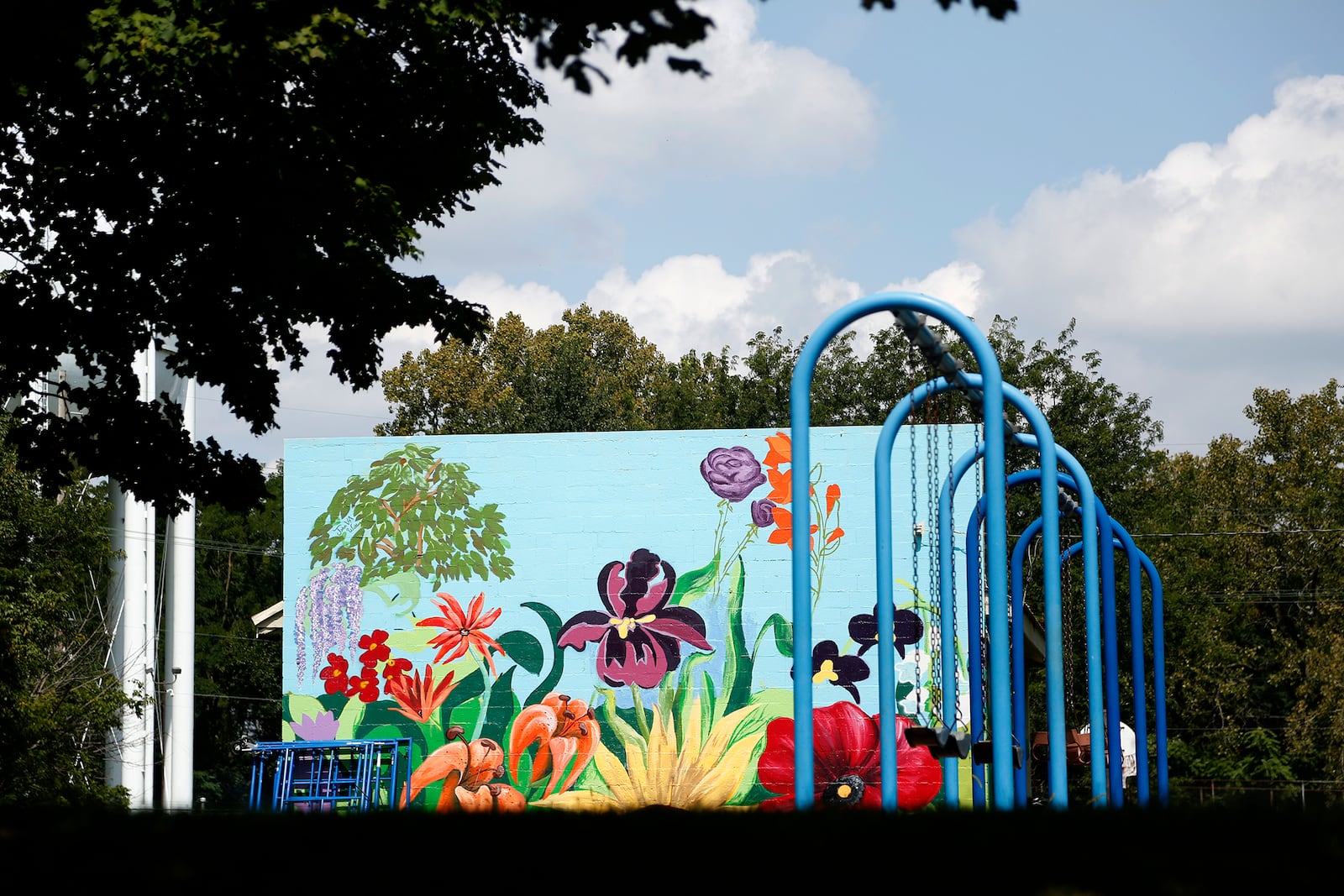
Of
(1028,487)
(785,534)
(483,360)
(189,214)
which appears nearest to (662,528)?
(785,534)

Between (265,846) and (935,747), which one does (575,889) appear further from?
(935,747)

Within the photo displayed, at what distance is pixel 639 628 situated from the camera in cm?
1972

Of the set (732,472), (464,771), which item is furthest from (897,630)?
(464,771)

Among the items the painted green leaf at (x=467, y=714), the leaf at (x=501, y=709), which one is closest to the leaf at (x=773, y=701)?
the leaf at (x=501, y=709)

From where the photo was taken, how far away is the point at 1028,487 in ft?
131

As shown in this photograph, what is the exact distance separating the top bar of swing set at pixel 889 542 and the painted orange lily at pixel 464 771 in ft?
33.4

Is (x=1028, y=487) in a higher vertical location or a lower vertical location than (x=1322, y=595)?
higher

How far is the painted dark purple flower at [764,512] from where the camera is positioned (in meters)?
19.7

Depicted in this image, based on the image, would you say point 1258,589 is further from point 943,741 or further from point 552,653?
point 943,741

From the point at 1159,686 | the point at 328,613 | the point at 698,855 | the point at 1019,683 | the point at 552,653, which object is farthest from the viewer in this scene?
the point at 328,613

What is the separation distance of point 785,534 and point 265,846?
52.5 feet

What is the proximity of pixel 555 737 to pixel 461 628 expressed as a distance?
183 centimetres

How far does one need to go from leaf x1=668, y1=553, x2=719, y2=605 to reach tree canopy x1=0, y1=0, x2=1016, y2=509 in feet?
24.0

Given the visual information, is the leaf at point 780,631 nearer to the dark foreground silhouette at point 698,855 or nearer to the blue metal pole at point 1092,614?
the blue metal pole at point 1092,614
